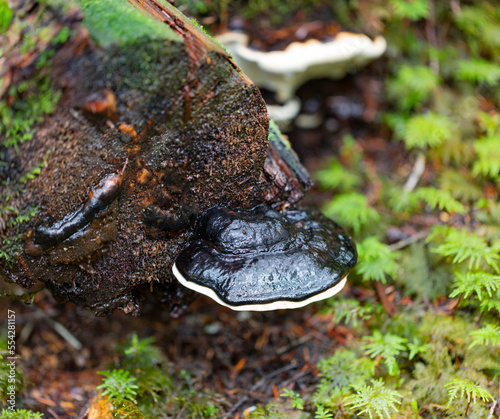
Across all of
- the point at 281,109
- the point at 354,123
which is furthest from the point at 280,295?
the point at 354,123

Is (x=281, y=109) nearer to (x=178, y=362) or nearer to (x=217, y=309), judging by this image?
(x=217, y=309)

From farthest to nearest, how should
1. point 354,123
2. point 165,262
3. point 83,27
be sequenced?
point 354,123 < point 165,262 < point 83,27

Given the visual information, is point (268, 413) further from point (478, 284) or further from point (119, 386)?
point (478, 284)

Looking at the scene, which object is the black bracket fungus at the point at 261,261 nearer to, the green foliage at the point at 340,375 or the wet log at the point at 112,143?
the wet log at the point at 112,143

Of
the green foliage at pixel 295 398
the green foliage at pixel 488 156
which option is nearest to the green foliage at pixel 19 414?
the green foliage at pixel 295 398

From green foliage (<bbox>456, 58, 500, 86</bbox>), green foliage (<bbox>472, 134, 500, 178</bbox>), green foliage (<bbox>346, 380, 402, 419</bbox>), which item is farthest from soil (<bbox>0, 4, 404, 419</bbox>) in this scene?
green foliage (<bbox>456, 58, 500, 86</bbox>)

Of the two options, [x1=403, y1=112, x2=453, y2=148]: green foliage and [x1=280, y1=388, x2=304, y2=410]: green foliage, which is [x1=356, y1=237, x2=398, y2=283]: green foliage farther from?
[x1=403, y1=112, x2=453, y2=148]: green foliage

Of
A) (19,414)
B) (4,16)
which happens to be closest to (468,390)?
(19,414)
